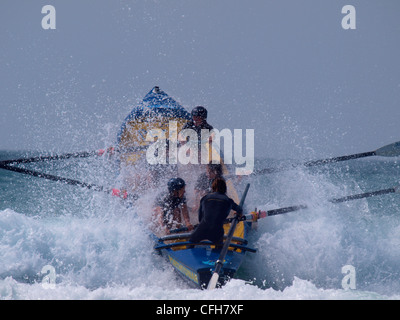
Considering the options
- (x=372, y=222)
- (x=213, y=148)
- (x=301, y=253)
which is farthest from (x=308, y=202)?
(x=372, y=222)

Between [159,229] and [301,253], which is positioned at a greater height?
[159,229]

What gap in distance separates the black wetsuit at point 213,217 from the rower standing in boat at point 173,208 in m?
0.58

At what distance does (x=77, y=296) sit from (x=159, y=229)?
229cm

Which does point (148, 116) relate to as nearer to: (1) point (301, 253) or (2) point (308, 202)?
(2) point (308, 202)

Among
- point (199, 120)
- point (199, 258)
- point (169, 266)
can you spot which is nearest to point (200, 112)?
point (199, 120)

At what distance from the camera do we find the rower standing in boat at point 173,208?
621 cm

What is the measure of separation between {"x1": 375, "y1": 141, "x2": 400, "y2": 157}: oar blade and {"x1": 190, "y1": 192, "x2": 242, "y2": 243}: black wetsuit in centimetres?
437

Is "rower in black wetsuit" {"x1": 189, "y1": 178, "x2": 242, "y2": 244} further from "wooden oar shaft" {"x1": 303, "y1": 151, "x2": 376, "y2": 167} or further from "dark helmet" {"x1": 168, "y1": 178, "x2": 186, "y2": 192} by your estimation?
"wooden oar shaft" {"x1": 303, "y1": 151, "x2": 376, "y2": 167}

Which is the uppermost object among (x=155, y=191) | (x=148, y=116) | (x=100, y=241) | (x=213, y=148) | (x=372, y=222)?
(x=148, y=116)

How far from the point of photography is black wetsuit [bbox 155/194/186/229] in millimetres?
6277

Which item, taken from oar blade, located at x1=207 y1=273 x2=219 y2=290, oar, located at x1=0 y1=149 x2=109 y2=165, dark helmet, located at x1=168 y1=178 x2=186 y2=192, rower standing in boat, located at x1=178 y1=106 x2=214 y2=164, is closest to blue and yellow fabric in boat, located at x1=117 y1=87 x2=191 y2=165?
oar, located at x1=0 y1=149 x2=109 y2=165

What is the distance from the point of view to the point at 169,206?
6332 millimetres

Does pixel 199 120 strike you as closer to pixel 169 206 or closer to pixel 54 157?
pixel 169 206

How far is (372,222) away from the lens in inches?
408
